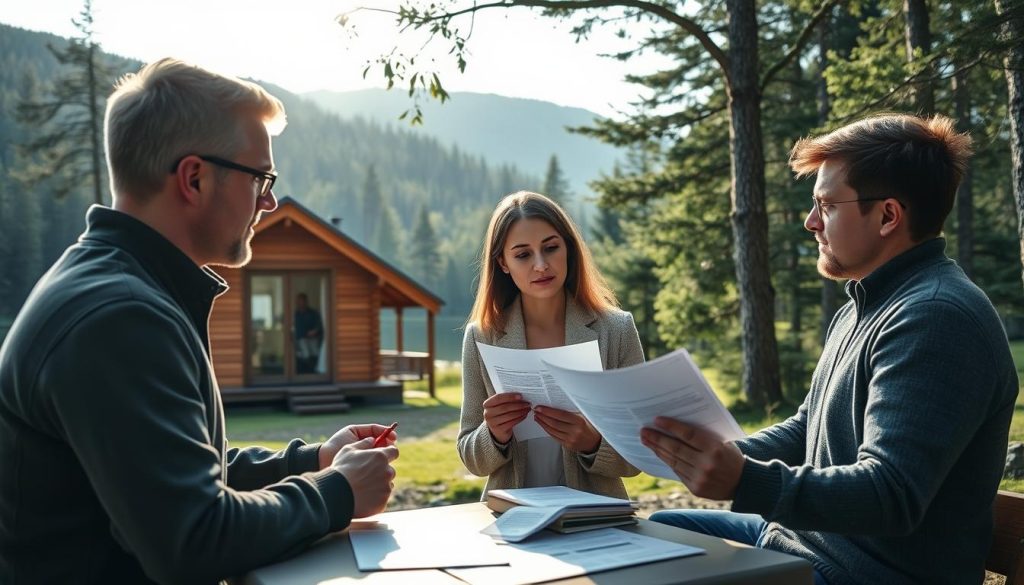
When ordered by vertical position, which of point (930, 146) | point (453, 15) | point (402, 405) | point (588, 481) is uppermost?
point (453, 15)

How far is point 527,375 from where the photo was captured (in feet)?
9.30

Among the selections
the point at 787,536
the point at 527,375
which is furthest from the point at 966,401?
the point at 527,375

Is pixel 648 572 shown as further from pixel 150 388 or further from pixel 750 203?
pixel 750 203

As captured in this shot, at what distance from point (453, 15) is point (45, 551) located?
6.75 meters

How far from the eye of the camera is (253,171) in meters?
2.21

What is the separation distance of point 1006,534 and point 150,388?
2.09 meters

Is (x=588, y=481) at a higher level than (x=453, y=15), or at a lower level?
lower

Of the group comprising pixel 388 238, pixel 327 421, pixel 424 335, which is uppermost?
pixel 388 238

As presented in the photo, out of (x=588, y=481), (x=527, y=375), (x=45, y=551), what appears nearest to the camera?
(x=45, y=551)

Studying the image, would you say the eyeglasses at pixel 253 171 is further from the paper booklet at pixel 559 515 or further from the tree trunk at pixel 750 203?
the tree trunk at pixel 750 203

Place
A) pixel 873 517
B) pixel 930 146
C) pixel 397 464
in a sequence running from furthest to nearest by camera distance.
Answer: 1. pixel 397 464
2. pixel 930 146
3. pixel 873 517

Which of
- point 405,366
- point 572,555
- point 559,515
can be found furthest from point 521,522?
point 405,366

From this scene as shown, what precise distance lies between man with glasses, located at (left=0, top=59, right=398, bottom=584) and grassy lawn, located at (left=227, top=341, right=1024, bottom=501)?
5.11 m

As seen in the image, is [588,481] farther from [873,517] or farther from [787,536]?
[873,517]
